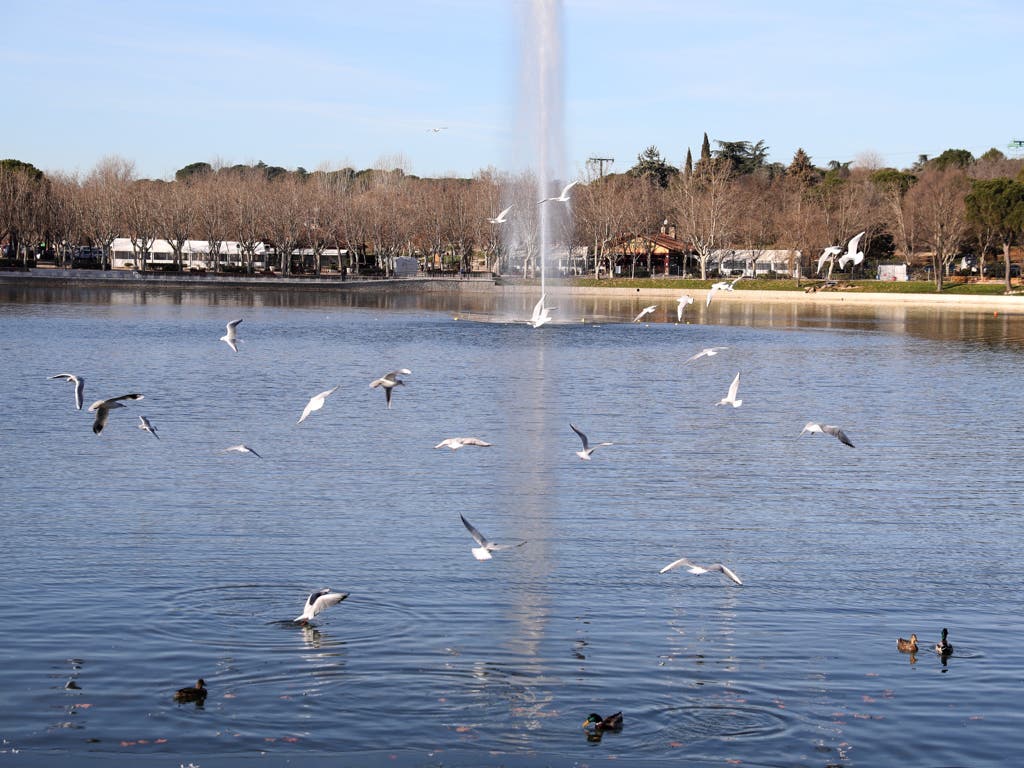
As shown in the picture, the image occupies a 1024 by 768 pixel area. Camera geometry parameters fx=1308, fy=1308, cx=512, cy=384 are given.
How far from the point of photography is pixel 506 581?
47.5 ft

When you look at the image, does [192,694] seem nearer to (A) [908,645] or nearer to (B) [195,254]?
(A) [908,645]

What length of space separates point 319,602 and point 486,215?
105m

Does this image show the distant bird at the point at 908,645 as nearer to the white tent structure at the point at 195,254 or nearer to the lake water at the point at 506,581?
the lake water at the point at 506,581

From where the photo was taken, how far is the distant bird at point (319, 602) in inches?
468

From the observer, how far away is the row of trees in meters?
107

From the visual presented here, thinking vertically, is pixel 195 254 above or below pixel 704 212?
below

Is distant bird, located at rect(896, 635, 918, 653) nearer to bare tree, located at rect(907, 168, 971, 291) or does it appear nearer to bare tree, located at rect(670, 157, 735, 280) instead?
bare tree, located at rect(907, 168, 971, 291)

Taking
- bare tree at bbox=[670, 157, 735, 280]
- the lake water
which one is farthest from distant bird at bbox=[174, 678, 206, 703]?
bare tree at bbox=[670, 157, 735, 280]

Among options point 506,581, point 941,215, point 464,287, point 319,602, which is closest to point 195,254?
point 464,287

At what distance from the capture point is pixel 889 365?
43.5m

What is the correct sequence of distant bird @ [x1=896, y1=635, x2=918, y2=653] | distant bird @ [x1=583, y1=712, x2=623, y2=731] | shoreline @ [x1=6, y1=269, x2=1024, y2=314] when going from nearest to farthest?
distant bird @ [x1=583, y1=712, x2=623, y2=731], distant bird @ [x1=896, y1=635, x2=918, y2=653], shoreline @ [x1=6, y1=269, x2=1024, y2=314]

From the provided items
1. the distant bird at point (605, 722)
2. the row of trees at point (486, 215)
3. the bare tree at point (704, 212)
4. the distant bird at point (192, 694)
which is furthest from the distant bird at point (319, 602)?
the bare tree at point (704, 212)

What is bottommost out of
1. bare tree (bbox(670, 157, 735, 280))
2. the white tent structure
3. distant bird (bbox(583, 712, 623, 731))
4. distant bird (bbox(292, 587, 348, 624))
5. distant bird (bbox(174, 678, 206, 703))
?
distant bird (bbox(583, 712, 623, 731))

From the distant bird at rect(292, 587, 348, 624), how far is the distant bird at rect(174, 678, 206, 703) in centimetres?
154
